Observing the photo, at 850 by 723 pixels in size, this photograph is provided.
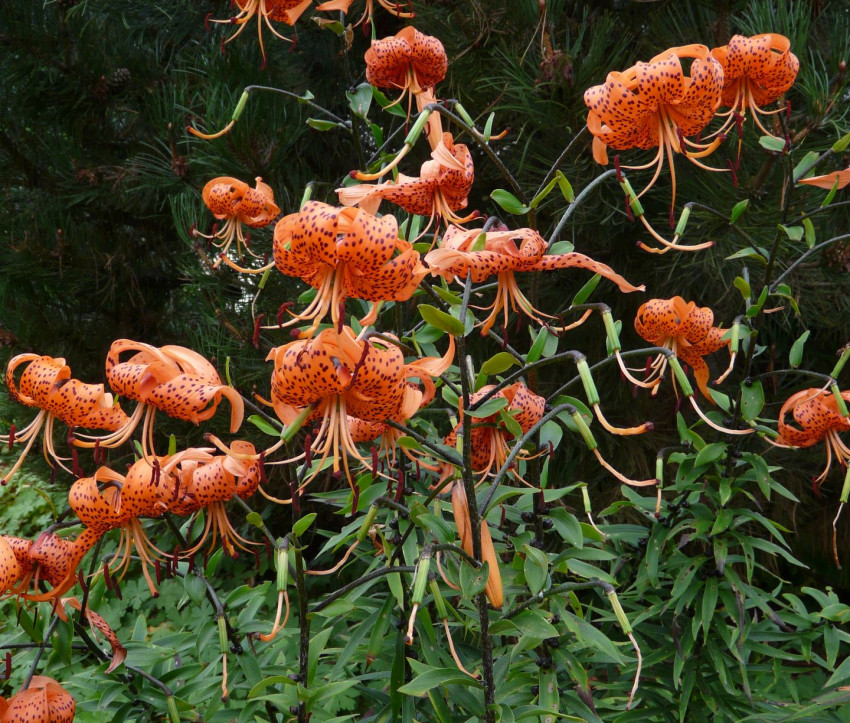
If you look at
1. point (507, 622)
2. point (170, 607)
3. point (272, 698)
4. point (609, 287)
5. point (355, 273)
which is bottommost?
point (170, 607)

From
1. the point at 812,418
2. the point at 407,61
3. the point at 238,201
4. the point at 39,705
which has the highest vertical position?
the point at 407,61

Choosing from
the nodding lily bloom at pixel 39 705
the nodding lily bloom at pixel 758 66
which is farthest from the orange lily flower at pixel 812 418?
the nodding lily bloom at pixel 39 705

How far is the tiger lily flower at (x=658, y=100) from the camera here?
0.90 meters

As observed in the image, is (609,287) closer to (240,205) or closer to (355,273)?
(240,205)

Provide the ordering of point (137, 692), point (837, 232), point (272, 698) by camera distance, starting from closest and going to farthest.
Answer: point (272, 698) → point (137, 692) → point (837, 232)

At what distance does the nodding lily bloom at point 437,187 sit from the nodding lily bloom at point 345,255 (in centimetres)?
12

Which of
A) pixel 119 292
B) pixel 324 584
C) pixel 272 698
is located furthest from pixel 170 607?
pixel 272 698

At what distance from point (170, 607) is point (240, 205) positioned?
1.62 m

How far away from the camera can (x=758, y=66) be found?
1126 millimetres

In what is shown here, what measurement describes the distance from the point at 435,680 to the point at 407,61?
929 mm

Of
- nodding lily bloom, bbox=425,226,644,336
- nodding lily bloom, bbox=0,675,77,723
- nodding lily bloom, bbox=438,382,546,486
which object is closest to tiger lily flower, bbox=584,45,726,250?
nodding lily bloom, bbox=425,226,644,336

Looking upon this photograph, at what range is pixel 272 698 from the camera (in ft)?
2.91

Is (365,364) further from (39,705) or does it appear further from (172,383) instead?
(39,705)

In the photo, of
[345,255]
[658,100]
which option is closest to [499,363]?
[345,255]
